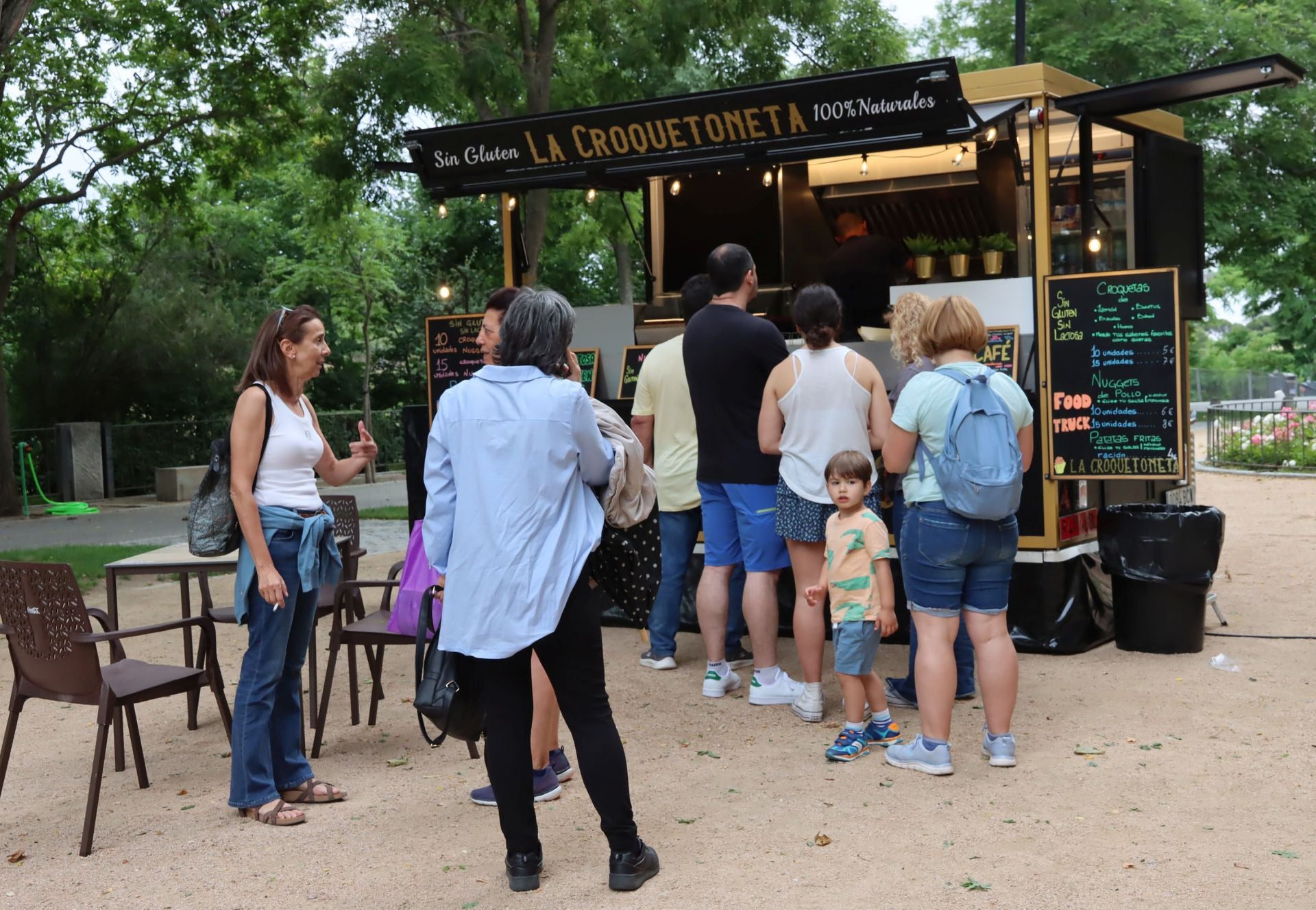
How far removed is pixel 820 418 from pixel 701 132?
2.50m

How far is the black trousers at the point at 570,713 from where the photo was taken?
11.9 ft

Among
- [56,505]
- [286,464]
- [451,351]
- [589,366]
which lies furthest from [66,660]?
[56,505]

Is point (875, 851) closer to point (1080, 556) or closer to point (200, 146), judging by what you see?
point (1080, 556)

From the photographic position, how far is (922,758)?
480 cm

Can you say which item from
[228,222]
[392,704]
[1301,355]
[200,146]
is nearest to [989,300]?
[392,704]

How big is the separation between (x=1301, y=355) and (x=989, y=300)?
43.0 m

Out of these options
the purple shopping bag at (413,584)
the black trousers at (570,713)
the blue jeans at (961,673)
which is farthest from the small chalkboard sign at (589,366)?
the black trousers at (570,713)

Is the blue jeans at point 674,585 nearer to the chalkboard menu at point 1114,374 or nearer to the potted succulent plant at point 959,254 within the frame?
the chalkboard menu at point 1114,374

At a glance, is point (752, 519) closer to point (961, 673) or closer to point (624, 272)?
point (961, 673)

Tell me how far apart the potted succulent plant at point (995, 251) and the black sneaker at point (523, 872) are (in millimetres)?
5834

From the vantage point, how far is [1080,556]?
22.3 ft

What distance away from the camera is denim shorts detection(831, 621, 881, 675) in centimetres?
494

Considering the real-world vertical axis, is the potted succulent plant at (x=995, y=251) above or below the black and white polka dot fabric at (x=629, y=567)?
above

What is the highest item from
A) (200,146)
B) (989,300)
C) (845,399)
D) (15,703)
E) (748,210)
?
(200,146)
